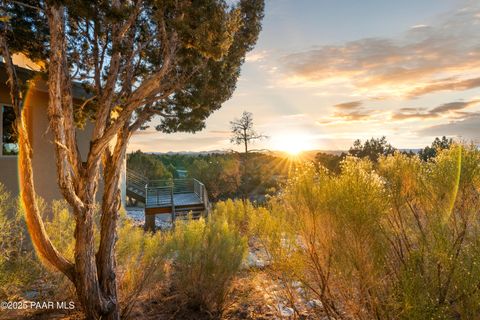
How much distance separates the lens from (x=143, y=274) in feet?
21.5

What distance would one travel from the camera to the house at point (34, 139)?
838 centimetres

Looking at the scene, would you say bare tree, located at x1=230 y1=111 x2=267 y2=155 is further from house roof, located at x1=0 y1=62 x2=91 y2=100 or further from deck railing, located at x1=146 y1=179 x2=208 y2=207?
house roof, located at x1=0 y1=62 x2=91 y2=100

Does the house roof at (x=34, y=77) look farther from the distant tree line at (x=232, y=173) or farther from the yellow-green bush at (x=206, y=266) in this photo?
the distant tree line at (x=232, y=173)

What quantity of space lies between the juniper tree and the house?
195 cm

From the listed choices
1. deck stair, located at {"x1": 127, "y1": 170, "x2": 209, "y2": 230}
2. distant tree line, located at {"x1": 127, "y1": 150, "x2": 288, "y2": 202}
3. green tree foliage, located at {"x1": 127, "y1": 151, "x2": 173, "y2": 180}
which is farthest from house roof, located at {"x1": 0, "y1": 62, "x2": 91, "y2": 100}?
green tree foliage, located at {"x1": 127, "y1": 151, "x2": 173, "y2": 180}

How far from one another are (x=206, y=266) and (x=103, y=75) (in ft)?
14.3

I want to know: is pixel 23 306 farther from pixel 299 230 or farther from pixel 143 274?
pixel 299 230

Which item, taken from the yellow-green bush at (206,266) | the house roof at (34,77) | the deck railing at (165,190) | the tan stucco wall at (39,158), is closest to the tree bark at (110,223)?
the yellow-green bush at (206,266)

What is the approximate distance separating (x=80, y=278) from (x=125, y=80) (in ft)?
11.6

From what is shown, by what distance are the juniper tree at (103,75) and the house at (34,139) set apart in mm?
Answer: 1947

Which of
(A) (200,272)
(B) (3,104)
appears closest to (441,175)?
(A) (200,272)

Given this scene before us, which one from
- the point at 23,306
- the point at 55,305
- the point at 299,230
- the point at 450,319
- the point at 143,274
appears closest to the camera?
the point at 450,319

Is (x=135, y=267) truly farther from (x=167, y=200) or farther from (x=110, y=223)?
(x=167, y=200)

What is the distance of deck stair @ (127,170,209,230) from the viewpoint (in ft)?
52.9
